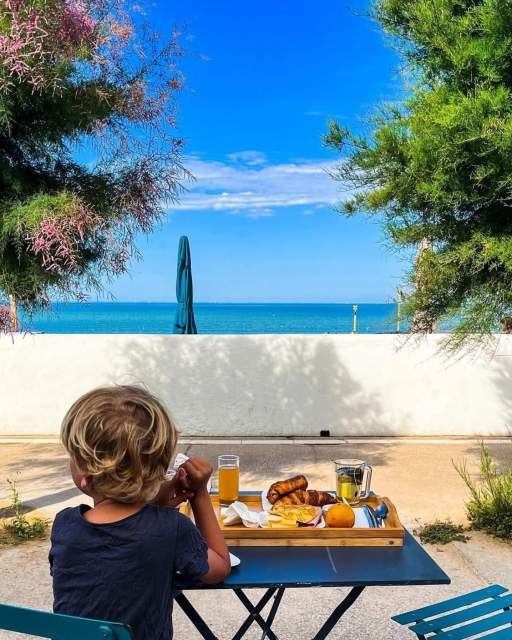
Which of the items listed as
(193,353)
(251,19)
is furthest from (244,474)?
(251,19)

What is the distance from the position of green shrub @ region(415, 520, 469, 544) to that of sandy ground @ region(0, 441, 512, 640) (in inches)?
3.0

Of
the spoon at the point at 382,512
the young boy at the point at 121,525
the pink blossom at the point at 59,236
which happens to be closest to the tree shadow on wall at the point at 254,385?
the pink blossom at the point at 59,236

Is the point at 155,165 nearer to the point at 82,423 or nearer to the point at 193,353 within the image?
the point at 82,423

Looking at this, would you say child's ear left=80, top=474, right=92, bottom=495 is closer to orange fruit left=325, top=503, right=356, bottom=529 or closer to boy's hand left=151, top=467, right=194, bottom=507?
boy's hand left=151, top=467, right=194, bottom=507

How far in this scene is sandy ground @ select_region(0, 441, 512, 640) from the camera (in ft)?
10.6

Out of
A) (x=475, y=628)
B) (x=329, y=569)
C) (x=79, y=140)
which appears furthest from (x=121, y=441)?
(x=79, y=140)

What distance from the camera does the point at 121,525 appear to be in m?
1.63

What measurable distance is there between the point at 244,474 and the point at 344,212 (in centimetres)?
269

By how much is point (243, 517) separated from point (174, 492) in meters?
0.39

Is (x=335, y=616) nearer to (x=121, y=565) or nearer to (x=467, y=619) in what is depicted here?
(x=467, y=619)

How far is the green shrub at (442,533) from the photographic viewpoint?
428 centimetres

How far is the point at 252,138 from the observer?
3919 centimetres

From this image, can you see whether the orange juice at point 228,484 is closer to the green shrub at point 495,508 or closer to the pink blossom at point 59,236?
the pink blossom at point 59,236

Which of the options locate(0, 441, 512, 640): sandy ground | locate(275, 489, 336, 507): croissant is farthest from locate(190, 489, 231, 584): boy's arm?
locate(0, 441, 512, 640): sandy ground
